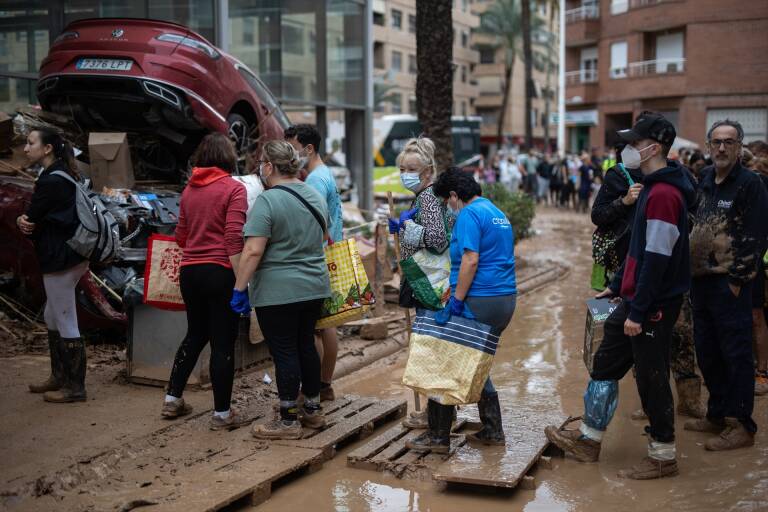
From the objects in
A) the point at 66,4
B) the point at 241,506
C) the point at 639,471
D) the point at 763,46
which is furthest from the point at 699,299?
the point at 763,46

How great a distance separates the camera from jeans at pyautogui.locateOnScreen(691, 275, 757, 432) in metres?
5.57

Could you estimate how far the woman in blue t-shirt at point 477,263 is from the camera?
5.05m

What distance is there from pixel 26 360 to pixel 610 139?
4112 cm

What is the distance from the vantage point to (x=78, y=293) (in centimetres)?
748

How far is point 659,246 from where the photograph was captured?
4.75 metres

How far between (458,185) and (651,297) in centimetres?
128

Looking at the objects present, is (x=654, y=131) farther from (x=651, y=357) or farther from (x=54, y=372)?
(x=54, y=372)

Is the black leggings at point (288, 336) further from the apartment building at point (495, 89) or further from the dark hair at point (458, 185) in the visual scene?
the apartment building at point (495, 89)

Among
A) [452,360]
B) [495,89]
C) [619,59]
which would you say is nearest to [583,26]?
[619,59]

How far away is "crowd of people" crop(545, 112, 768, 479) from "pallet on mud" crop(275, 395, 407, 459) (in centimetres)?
126

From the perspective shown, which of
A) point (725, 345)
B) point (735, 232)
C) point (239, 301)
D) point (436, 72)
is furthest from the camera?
point (436, 72)

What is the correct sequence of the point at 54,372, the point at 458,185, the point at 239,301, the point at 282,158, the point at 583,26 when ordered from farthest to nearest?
the point at 583,26
the point at 54,372
the point at 282,158
the point at 239,301
the point at 458,185

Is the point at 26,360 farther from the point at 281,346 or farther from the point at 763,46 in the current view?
the point at 763,46

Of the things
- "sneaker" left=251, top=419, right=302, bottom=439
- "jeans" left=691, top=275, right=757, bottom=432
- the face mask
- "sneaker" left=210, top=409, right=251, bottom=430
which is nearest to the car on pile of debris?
the face mask
